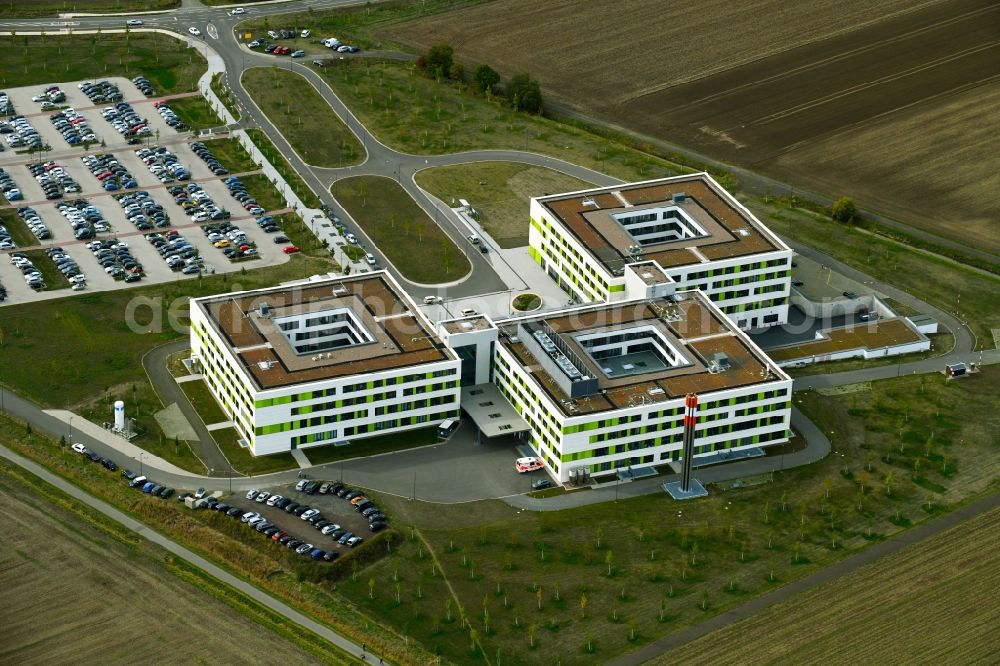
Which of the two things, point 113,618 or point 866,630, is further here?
point 866,630

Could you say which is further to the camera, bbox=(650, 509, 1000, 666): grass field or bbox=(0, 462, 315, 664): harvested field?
bbox=(650, 509, 1000, 666): grass field

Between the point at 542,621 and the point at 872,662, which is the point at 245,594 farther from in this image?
the point at 872,662

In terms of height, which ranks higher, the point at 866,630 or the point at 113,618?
the point at 113,618

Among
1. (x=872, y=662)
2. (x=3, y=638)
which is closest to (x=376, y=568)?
(x=3, y=638)

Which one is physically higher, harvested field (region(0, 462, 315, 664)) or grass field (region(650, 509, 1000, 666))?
harvested field (region(0, 462, 315, 664))
